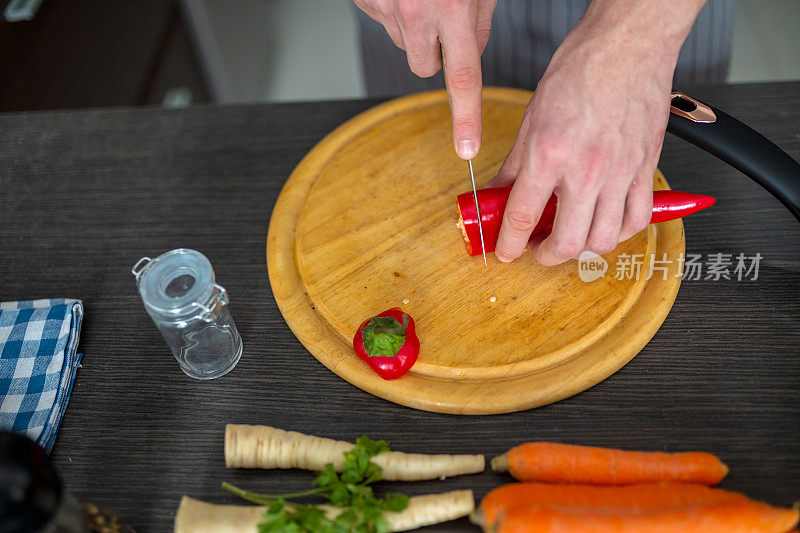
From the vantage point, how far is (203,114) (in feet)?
4.96

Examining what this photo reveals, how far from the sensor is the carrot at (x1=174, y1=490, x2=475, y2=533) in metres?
0.80

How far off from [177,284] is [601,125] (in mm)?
702

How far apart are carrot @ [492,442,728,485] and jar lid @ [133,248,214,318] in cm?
49

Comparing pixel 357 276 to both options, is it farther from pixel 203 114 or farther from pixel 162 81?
pixel 162 81

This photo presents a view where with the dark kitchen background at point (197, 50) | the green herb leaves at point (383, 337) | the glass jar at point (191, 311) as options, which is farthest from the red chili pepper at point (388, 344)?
the dark kitchen background at point (197, 50)

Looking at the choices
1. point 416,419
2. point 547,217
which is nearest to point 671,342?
point 547,217

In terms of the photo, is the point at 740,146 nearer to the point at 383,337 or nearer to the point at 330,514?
the point at 383,337

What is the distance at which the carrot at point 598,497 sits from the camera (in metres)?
0.78

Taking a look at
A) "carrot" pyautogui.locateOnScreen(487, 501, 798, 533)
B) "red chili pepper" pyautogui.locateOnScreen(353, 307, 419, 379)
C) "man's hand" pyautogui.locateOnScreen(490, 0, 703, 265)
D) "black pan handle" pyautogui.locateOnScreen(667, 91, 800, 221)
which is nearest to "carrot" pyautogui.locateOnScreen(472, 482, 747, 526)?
"carrot" pyautogui.locateOnScreen(487, 501, 798, 533)

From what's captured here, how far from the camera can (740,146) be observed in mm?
1002

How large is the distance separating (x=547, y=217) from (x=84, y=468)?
0.86 metres

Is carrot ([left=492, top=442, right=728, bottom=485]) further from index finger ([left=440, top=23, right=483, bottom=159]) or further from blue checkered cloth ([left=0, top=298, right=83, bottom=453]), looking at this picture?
blue checkered cloth ([left=0, top=298, right=83, bottom=453])

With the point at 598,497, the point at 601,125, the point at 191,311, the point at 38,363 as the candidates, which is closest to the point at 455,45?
the point at 601,125

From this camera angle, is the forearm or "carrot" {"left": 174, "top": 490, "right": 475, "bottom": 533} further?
the forearm
